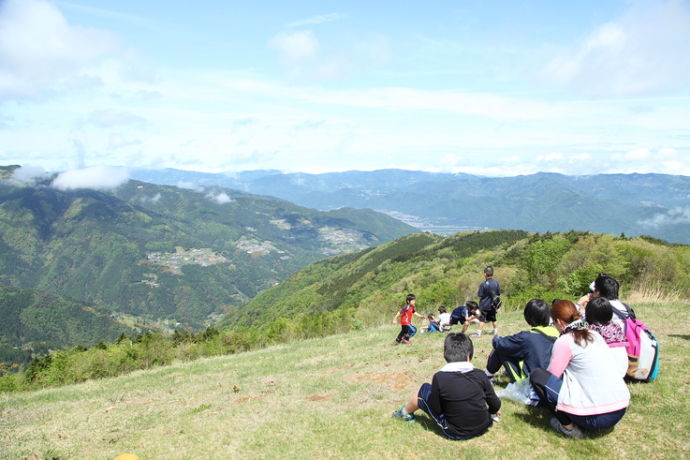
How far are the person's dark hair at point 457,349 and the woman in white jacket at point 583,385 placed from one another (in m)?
1.17

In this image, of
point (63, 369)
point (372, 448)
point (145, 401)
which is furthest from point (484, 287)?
point (63, 369)

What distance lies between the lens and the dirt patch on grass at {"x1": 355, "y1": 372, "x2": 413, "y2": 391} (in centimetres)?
948

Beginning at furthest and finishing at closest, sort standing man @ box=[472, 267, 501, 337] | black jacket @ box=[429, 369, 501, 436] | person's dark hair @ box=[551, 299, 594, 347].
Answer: standing man @ box=[472, 267, 501, 337] < person's dark hair @ box=[551, 299, 594, 347] < black jacket @ box=[429, 369, 501, 436]

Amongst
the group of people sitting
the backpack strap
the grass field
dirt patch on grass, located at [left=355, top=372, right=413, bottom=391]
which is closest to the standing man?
the grass field

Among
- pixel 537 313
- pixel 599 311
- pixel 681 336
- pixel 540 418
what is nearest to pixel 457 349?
pixel 540 418

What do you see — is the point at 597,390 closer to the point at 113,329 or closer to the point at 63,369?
the point at 63,369

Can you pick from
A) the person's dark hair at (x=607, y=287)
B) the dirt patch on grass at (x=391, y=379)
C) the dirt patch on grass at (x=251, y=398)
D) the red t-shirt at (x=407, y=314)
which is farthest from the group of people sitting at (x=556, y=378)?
the red t-shirt at (x=407, y=314)

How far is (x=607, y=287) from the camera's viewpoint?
817 centimetres

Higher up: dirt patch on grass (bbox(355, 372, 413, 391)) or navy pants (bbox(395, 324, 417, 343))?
dirt patch on grass (bbox(355, 372, 413, 391))

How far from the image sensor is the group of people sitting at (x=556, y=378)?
5527 millimetres

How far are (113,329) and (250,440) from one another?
745ft

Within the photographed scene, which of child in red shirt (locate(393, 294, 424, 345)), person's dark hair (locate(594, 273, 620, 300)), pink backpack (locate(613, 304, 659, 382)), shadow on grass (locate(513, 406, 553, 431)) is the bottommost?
child in red shirt (locate(393, 294, 424, 345))

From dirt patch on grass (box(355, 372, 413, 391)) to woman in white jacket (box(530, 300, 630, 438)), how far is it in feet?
13.2

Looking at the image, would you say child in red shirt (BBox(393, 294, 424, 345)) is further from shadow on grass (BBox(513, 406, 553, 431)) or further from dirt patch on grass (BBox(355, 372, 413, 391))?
shadow on grass (BBox(513, 406, 553, 431))
